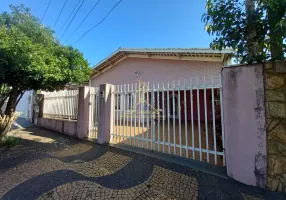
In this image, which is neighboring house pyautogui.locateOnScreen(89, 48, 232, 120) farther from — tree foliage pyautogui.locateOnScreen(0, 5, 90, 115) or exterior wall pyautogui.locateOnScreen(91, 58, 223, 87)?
tree foliage pyautogui.locateOnScreen(0, 5, 90, 115)

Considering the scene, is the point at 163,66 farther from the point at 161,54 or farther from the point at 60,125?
the point at 60,125

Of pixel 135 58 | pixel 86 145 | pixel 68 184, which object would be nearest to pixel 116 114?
pixel 86 145

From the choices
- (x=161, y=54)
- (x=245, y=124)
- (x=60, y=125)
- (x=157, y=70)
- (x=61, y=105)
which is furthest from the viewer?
→ (x=157, y=70)

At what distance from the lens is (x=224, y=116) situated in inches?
125

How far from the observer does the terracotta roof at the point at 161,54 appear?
27.1 feet

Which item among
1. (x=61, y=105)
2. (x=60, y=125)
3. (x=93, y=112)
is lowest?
(x=60, y=125)

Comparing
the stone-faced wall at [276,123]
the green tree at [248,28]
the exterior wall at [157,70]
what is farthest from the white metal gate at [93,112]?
the exterior wall at [157,70]

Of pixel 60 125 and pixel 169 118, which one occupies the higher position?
pixel 169 118

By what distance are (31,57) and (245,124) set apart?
5921 mm

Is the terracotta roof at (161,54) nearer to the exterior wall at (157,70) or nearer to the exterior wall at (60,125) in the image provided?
the exterior wall at (157,70)

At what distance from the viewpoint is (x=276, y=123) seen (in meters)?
2.67

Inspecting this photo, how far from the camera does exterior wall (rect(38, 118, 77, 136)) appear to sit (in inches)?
274

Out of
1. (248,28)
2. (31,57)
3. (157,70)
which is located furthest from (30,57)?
(157,70)

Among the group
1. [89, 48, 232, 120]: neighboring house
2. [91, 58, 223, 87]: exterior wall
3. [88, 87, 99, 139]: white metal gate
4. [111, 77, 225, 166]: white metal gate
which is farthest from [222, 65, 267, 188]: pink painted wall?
[91, 58, 223, 87]: exterior wall
